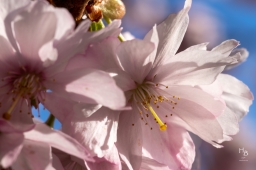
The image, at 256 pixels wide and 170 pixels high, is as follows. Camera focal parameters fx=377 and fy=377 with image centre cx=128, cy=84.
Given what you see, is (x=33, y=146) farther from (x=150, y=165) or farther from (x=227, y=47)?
(x=227, y=47)

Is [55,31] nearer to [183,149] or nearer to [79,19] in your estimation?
[79,19]

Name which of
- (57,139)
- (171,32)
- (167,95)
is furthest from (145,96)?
(57,139)

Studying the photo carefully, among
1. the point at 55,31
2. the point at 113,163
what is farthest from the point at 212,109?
the point at 55,31

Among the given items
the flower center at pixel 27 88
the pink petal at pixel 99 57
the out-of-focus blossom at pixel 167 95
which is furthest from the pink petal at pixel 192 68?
the flower center at pixel 27 88

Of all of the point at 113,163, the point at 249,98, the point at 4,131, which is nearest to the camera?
the point at 4,131

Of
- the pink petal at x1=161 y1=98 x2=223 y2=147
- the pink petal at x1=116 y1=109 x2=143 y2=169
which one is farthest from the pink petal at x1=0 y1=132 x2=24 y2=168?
the pink petal at x1=161 y1=98 x2=223 y2=147

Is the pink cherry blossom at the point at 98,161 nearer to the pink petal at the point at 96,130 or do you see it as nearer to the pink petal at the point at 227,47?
the pink petal at the point at 96,130
